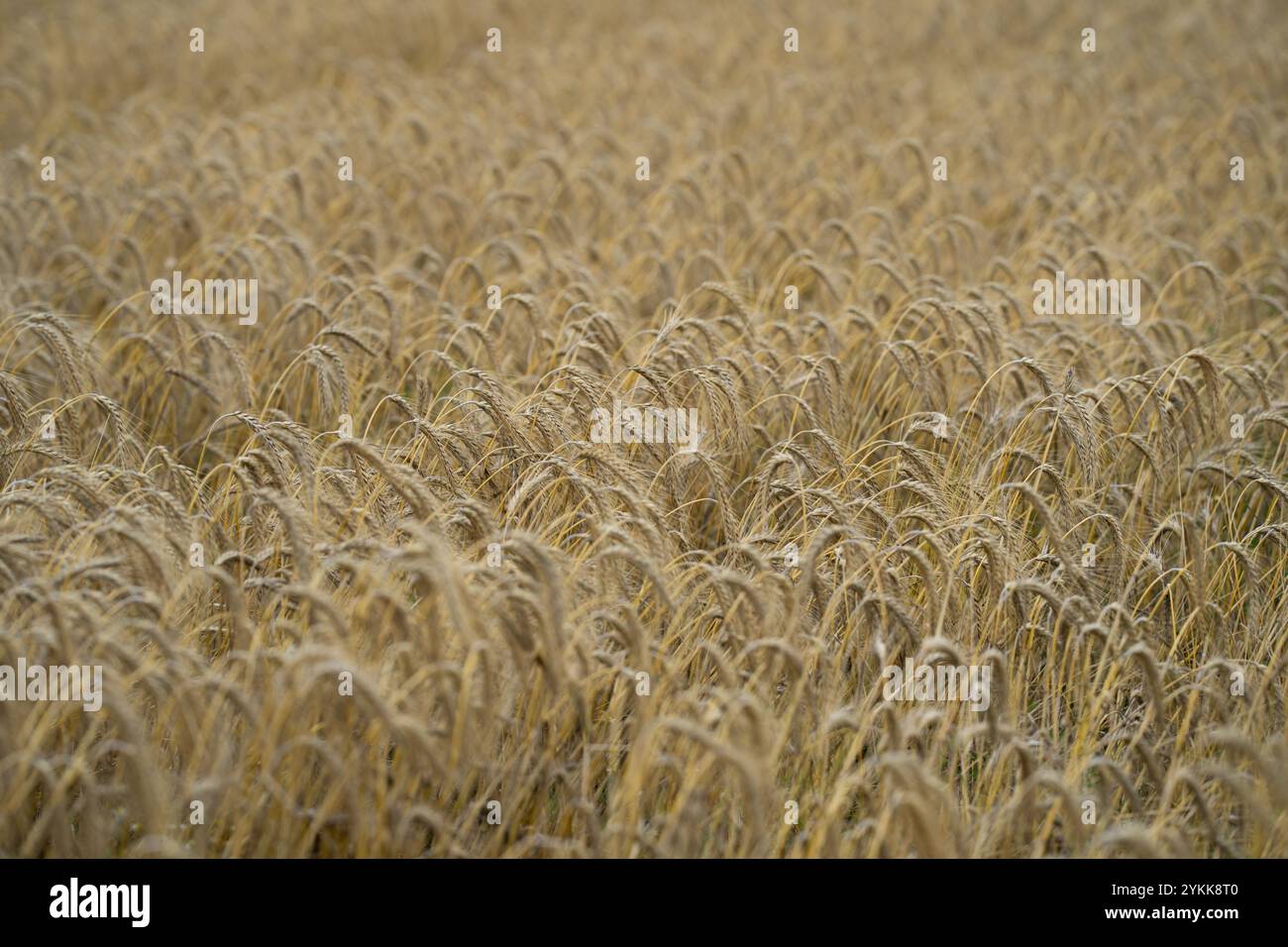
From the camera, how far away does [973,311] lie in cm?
479

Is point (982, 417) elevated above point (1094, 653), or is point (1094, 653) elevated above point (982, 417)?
point (982, 417)

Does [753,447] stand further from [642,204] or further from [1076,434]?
[642,204]

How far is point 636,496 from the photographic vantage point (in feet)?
10.9

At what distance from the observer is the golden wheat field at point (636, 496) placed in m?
2.62

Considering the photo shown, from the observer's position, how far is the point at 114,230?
20.5 ft

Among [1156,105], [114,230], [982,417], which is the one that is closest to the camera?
[982,417]

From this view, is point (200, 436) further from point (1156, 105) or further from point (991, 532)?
point (1156, 105)

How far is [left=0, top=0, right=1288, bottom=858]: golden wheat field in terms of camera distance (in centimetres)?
262

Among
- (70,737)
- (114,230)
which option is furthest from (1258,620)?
(114,230)

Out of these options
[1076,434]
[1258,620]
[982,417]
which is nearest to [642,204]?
[982,417]

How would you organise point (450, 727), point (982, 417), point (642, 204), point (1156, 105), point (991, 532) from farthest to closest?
point (1156, 105) < point (642, 204) < point (982, 417) < point (991, 532) < point (450, 727)
